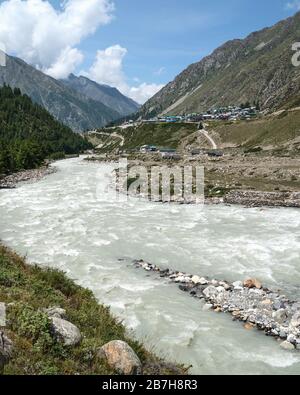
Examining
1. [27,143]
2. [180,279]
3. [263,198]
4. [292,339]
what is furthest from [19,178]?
[292,339]

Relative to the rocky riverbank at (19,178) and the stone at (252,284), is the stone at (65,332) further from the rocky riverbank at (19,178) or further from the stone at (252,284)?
the rocky riverbank at (19,178)

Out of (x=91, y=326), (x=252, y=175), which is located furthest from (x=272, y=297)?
(x=252, y=175)

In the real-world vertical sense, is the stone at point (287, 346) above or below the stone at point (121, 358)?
below

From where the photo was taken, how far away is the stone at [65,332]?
38.2ft

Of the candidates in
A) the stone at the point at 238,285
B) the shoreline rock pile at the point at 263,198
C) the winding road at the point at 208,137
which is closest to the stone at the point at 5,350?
the stone at the point at 238,285

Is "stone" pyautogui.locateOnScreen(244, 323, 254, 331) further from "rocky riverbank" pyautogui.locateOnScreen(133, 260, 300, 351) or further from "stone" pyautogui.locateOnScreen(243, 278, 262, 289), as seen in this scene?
"stone" pyautogui.locateOnScreen(243, 278, 262, 289)

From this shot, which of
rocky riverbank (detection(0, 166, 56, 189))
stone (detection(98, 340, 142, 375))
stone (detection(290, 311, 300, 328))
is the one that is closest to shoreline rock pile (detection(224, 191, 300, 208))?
stone (detection(290, 311, 300, 328))

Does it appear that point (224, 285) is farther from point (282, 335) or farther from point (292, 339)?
point (292, 339)

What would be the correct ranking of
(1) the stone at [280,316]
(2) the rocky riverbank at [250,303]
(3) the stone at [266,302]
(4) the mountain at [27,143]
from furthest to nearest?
(4) the mountain at [27,143]
(3) the stone at [266,302]
(1) the stone at [280,316]
(2) the rocky riverbank at [250,303]

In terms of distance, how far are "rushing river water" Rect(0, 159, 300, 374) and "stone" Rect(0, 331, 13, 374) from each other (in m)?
5.98

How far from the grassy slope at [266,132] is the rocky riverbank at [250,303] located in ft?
256

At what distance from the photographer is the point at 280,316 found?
18250mm

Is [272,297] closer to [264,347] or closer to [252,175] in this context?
[264,347]
